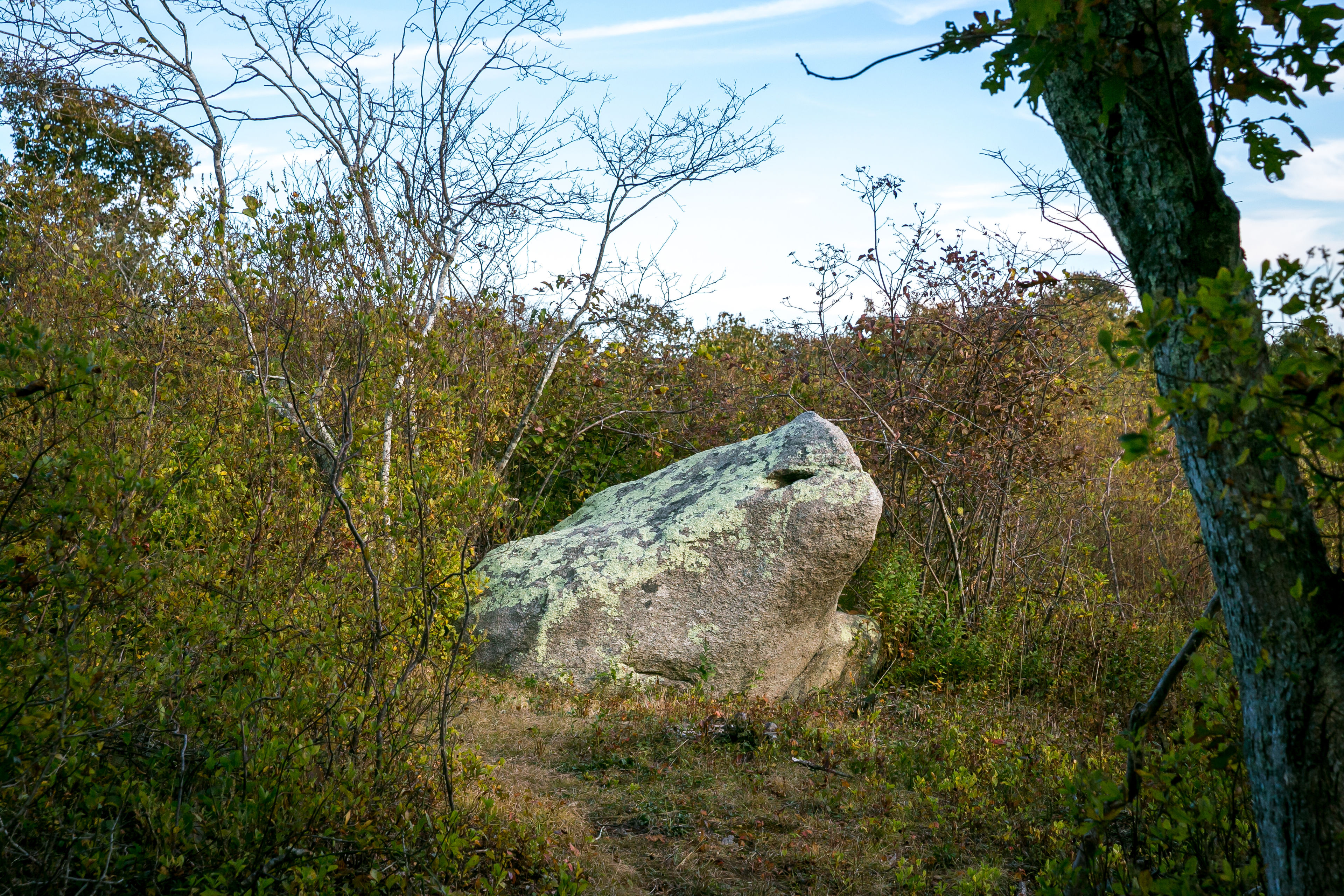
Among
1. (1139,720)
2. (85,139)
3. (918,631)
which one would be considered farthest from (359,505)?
(85,139)

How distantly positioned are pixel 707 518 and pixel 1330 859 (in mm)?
4678

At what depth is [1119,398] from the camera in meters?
13.0

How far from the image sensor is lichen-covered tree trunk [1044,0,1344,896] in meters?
1.95

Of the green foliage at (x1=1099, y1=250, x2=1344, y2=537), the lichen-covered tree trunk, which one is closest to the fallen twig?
the lichen-covered tree trunk

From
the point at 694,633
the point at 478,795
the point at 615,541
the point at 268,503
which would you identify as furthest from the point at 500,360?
the point at 478,795

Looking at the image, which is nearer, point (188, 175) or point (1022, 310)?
point (1022, 310)

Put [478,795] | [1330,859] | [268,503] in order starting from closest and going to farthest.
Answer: [1330,859] → [478,795] → [268,503]

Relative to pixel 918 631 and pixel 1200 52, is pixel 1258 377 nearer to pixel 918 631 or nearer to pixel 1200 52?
pixel 1200 52

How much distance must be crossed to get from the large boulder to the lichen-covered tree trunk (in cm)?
416

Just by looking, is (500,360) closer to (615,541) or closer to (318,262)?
(615,541)

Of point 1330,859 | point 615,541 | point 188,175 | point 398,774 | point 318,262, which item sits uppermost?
point 188,175

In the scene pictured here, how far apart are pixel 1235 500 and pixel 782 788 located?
9.72ft

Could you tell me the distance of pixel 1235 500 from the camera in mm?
1967

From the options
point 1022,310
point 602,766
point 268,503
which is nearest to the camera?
point 268,503
